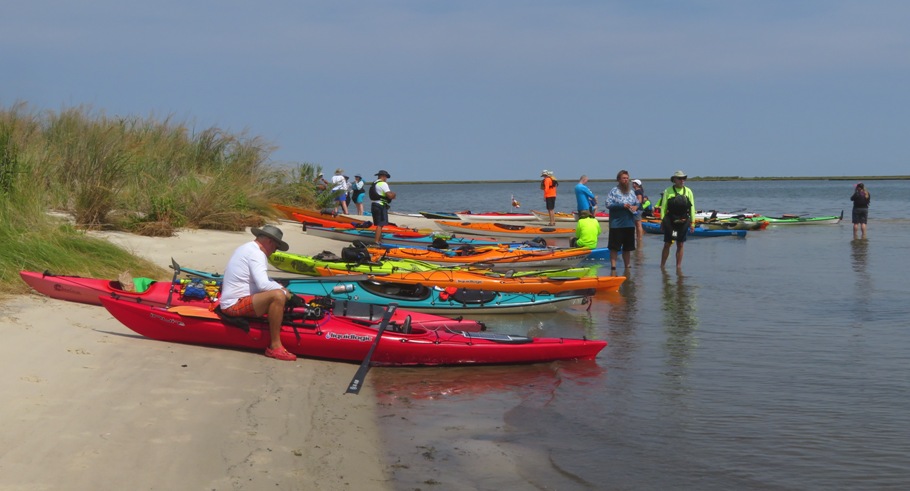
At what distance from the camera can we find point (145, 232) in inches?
571

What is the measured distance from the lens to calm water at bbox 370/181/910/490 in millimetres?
5887

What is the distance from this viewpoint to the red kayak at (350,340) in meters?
8.30

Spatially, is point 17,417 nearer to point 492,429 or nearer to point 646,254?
point 492,429

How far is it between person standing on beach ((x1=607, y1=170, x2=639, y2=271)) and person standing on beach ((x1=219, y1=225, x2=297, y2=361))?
7.92 meters

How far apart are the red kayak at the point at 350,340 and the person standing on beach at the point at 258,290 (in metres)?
0.14

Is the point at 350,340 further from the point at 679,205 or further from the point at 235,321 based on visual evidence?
the point at 679,205

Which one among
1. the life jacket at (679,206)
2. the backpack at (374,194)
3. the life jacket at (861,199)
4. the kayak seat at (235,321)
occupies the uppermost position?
the backpack at (374,194)

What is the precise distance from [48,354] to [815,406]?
21.1 ft

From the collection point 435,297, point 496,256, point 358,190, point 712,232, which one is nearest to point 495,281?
point 435,297

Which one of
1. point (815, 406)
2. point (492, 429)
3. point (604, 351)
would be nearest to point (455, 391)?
Result: point (492, 429)

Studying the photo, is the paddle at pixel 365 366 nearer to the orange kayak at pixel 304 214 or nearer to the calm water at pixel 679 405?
the calm water at pixel 679 405

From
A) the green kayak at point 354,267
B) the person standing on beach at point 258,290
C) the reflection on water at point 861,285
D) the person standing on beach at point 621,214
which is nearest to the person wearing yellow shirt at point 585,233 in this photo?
the person standing on beach at point 621,214

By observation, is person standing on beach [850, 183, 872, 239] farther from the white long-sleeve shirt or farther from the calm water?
the white long-sleeve shirt

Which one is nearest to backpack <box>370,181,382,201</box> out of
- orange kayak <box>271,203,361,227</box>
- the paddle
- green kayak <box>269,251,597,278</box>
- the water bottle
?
orange kayak <box>271,203,361,227</box>
